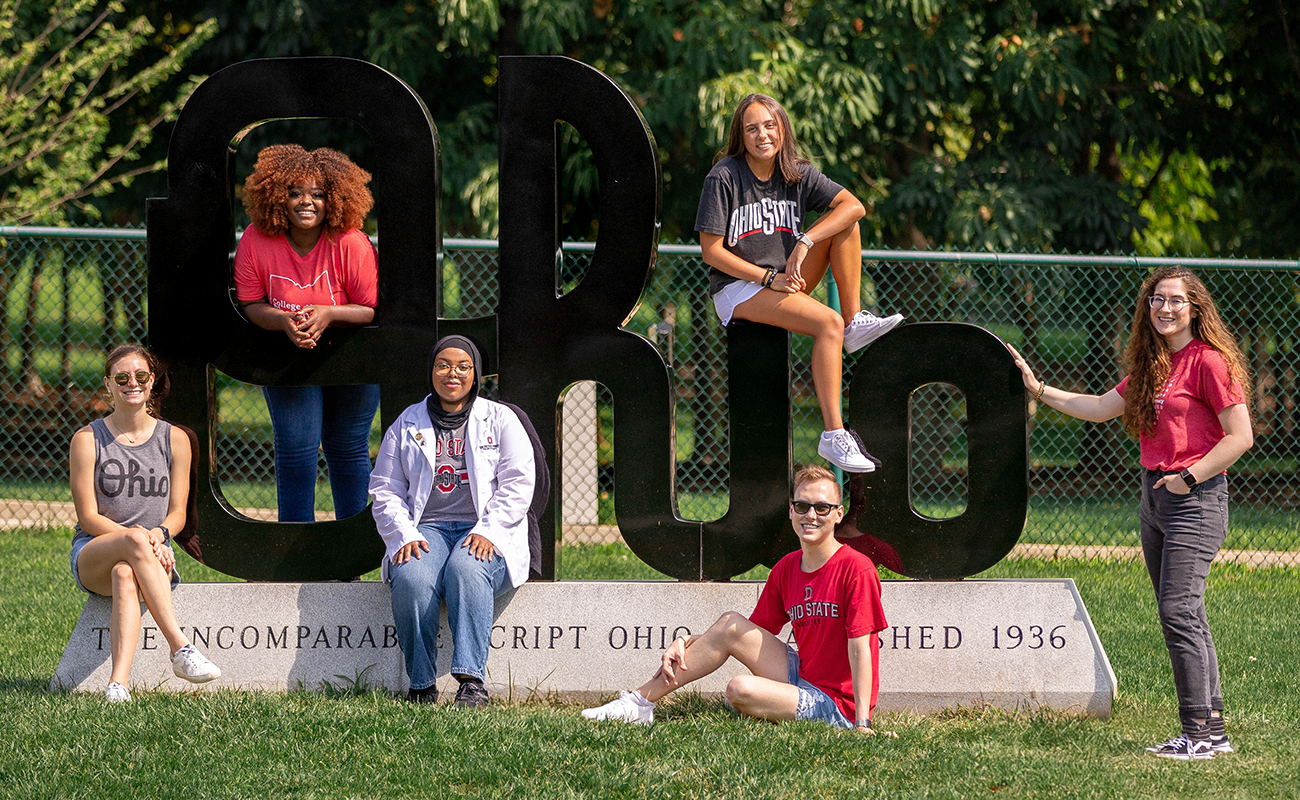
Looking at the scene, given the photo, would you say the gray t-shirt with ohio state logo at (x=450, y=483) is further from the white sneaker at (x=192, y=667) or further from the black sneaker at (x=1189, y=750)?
the black sneaker at (x=1189, y=750)

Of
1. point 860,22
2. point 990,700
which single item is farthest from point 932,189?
point 990,700

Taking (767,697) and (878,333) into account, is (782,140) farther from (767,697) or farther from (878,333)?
(767,697)

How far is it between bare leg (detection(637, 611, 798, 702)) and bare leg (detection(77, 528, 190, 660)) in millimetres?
1867

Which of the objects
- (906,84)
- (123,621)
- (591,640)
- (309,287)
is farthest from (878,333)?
(906,84)

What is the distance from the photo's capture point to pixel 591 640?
5180mm

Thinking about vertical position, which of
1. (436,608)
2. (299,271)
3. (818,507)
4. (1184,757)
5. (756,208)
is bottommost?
(1184,757)

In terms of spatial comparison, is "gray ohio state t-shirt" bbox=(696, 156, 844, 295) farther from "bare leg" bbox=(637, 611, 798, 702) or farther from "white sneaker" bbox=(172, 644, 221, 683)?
"white sneaker" bbox=(172, 644, 221, 683)

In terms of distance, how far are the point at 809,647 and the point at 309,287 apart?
8.63 ft

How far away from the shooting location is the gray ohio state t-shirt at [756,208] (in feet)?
16.9

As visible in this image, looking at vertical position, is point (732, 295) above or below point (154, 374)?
above

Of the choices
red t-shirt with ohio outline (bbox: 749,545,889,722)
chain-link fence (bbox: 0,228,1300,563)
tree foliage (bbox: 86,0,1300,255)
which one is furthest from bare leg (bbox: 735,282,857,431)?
tree foliage (bbox: 86,0,1300,255)

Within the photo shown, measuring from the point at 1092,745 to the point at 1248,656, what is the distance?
6.39 ft

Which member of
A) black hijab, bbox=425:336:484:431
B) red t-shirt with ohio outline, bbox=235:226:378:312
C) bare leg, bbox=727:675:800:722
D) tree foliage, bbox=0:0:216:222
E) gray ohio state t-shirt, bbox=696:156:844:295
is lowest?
bare leg, bbox=727:675:800:722

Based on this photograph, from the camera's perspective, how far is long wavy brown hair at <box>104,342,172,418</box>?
4883mm
